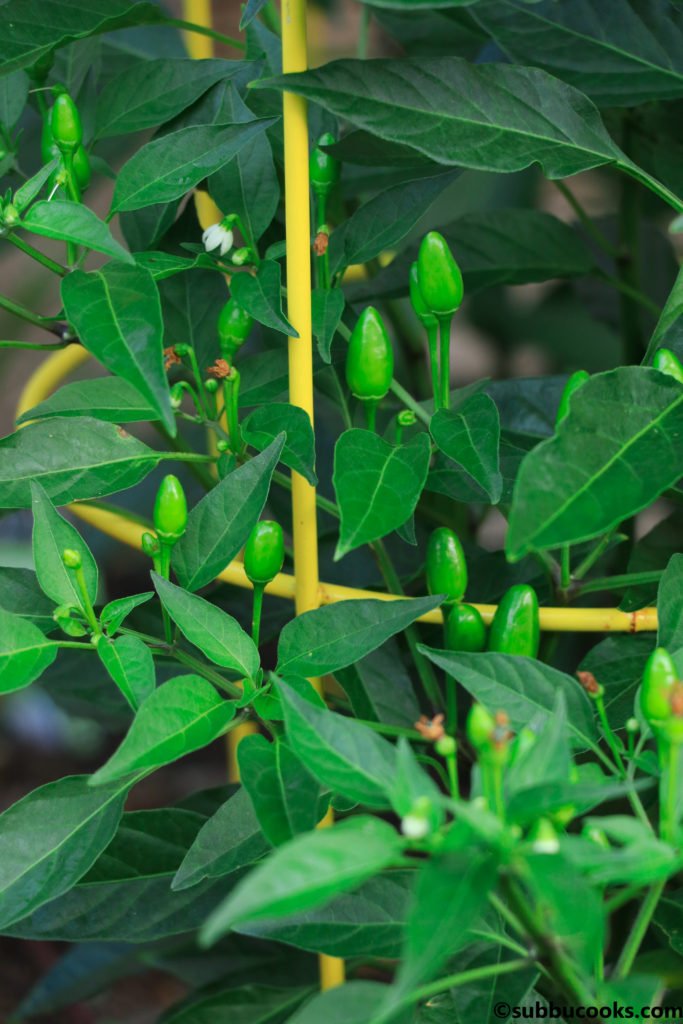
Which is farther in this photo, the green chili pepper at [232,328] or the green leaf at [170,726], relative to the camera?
the green chili pepper at [232,328]

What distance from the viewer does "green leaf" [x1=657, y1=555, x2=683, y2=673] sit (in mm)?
416

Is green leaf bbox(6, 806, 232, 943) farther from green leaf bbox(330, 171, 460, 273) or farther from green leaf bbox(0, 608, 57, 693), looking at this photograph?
green leaf bbox(330, 171, 460, 273)

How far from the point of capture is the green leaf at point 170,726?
342mm


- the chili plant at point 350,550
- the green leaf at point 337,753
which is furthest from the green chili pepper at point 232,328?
the green leaf at point 337,753

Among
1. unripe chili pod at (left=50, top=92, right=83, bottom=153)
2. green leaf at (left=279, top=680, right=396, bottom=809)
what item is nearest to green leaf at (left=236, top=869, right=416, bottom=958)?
green leaf at (left=279, top=680, right=396, bottom=809)

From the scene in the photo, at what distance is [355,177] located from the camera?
0.71 m

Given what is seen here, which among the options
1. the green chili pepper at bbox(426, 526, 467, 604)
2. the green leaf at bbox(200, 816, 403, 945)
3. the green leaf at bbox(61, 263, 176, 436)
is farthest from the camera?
the green chili pepper at bbox(426, 526, 467, 604)

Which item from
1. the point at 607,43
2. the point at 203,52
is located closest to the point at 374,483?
the point at 607,43

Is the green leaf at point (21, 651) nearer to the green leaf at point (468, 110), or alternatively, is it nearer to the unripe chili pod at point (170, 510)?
the unripe chili pod at point (170, 510)

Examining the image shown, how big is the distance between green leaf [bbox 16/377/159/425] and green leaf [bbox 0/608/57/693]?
0.34 ft

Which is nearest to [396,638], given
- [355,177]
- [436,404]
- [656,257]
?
[436,404]

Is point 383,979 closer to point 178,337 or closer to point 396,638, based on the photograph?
point 396,638

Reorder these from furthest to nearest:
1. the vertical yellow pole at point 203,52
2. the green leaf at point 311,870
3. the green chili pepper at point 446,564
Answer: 1. the vertical yellow pole at point 203,52
2. the green chili pepper at point 446,564
3. the green leaf at point 311,870

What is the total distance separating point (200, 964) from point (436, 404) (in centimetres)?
49
